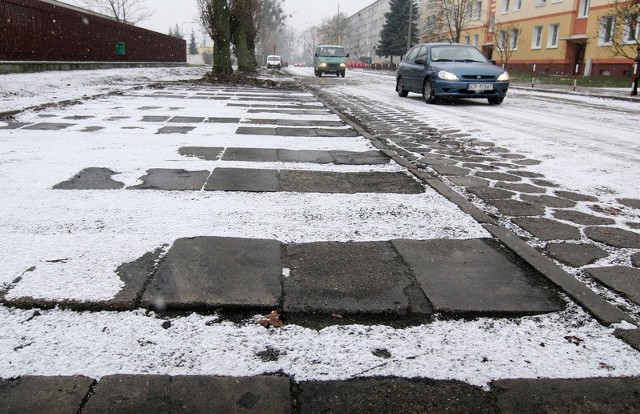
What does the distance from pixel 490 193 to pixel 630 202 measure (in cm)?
103

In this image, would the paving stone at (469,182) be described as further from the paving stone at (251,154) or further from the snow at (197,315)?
the paving stone at (251,154)

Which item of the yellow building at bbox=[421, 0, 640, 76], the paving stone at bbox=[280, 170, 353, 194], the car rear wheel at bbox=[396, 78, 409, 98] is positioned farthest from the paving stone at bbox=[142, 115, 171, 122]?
the yellow building at bbox=[421, 0, 640, 76]

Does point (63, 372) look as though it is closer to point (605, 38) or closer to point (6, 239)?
point (6, 239)

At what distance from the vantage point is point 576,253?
270cm

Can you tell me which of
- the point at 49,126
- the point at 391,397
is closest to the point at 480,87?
the point at 49,126

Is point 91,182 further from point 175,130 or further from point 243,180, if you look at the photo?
point 175,130

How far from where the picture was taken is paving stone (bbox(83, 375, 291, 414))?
145cm

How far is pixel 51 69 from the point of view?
16609 millimetres

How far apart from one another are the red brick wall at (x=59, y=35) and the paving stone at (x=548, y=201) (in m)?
15.6

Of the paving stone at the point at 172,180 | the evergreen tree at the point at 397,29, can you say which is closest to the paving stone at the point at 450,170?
the paving stone at the point at 172,180

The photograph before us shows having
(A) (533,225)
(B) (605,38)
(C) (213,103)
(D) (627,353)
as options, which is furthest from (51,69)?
(B) (605,38)

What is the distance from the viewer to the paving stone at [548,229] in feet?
9.75

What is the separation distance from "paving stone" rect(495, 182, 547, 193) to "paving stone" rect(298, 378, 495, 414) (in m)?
2.85

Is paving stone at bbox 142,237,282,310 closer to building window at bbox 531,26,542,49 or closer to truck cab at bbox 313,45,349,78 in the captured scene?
truck cab at bbox 313,45,349,78
